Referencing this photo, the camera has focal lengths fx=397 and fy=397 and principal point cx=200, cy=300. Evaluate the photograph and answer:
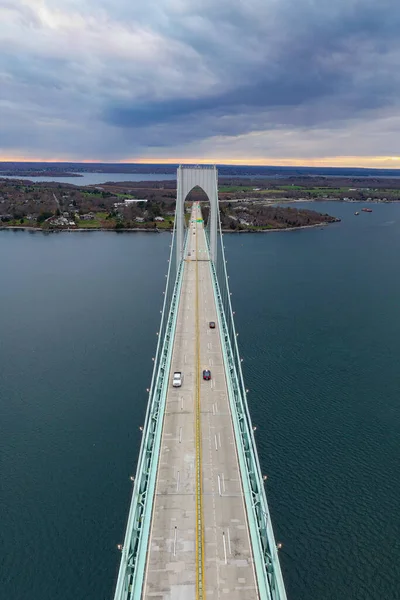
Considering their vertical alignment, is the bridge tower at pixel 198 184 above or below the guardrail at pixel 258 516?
above

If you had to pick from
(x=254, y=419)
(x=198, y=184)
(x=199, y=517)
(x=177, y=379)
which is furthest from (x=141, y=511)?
(x=198, y=184)

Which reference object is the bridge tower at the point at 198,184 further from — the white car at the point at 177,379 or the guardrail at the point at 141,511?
the guardrail at the point at 141,511

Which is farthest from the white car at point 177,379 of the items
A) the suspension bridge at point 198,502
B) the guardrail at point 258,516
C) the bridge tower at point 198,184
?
the bridge tower at point 198,184

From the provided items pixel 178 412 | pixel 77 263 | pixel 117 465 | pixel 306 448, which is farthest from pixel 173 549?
pixel 77 263

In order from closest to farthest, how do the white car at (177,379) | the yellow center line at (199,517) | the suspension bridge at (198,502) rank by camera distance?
the yellow center line at (199,517) → the suspension bridge at (198,502) → the white car at (177,379)

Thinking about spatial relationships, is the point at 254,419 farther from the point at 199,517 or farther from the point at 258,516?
the point at 199,517

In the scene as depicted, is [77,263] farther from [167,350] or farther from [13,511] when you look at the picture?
[13,511]
